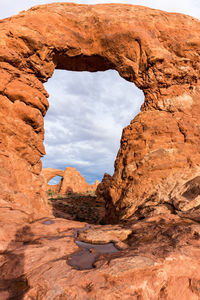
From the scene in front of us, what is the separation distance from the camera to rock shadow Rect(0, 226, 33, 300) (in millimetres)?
1894

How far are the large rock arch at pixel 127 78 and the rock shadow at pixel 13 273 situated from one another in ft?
9.81

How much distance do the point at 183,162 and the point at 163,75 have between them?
14.0ft

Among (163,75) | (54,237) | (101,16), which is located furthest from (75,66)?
(54,237)

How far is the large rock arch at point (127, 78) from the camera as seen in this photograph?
664 centimetres

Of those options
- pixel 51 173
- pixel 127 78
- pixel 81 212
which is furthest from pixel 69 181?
pixel 127 78

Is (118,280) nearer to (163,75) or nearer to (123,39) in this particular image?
(163,75)

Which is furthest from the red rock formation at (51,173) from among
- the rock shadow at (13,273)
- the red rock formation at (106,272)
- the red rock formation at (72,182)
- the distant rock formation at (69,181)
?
the red rock formation at (106,272)

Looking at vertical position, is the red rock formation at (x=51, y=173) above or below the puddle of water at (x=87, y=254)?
above

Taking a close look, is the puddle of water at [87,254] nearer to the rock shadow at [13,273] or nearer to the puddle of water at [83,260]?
the puddle of water at [83,260]

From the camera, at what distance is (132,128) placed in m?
8.30

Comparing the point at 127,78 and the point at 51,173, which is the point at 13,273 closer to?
the point at 127,78

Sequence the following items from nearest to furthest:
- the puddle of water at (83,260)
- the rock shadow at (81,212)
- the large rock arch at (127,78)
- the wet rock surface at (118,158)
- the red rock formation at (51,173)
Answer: the wet rock surface at (118,158) < the puddle of water at (83,260) < the large rock arch at (127,78) < the rock shadow at (81,212) < the red rock formation at (51,173)

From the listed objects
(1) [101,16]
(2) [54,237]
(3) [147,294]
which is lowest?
Result: (3) [147,294]

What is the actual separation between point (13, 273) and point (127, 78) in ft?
31.1
